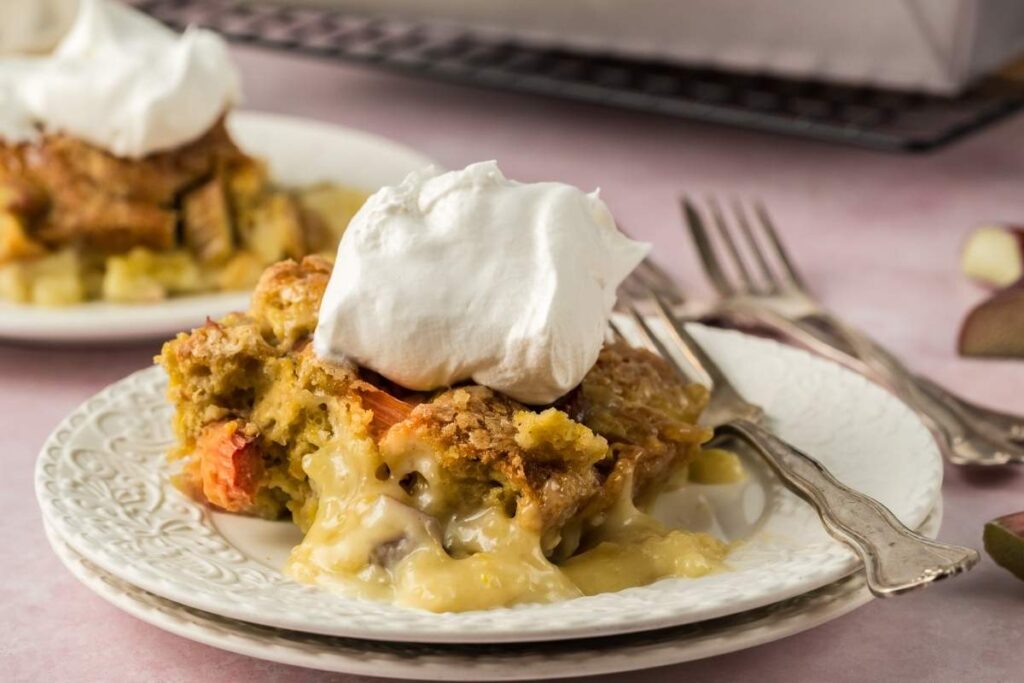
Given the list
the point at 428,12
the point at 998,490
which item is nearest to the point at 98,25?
the point at 428,12

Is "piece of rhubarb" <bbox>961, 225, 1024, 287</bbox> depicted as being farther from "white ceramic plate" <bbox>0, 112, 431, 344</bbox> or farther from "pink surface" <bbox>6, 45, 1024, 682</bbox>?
"white ceramic plate" <bbox>0, 112, 431, 344</bbox>

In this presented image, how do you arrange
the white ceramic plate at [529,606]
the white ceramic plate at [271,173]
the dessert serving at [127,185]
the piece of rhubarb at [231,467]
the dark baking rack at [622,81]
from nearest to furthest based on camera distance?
1. the white ceramic plate at [529,606]
2. the piece of rhubarb at [231,467]
3. the white ceramic plate at [271,173]
4. the dessert serving at [127,185]
5. the dark baking rack at [622,81]

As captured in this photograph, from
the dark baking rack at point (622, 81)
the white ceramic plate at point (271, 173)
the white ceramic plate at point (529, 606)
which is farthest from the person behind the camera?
the dark baking rack at point (622, 81)

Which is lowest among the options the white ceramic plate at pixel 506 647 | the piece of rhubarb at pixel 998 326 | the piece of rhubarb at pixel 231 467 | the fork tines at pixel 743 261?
the fork tines at pixel 743 261

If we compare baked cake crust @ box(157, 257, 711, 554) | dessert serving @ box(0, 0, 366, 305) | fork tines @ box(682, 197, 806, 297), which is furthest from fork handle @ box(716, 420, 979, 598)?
dessert serving @ box(0, 0, 366, 305)

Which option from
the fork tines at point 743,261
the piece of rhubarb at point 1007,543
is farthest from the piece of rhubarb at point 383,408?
the fork tines at point 743,261

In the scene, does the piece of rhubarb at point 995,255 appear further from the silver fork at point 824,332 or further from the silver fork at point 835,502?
the silver fork at point 835,502

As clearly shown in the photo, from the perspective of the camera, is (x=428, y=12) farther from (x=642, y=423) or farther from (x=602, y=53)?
(x=642, y=423)

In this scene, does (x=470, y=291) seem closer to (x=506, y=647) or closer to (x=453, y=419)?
(x=453, y=419)
